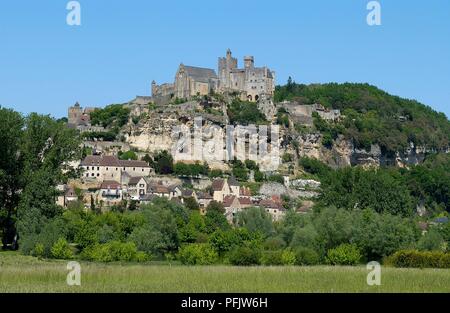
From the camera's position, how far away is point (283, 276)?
31.9m

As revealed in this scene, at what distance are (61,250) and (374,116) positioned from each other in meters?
122

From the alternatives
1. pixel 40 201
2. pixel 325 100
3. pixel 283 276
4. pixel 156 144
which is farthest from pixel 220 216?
pixel 325 100

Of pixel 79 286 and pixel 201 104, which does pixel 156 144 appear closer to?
pixel 201 104

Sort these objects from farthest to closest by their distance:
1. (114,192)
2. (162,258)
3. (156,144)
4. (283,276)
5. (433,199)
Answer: (433,199) < (156,144) < (114,192) < (162,258) < (283,276)

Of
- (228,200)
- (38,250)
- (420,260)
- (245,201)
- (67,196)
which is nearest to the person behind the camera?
(420,260)

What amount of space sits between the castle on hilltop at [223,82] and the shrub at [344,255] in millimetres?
80079

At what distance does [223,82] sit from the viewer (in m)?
138

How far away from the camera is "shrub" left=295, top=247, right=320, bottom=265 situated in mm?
46491

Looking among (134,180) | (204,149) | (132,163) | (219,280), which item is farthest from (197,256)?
(204,149)

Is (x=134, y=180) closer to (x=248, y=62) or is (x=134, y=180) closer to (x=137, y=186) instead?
(x=137, y=186)

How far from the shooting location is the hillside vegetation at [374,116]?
14750cm

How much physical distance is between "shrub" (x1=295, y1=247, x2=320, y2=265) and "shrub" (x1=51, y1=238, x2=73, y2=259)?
1368 centimetres

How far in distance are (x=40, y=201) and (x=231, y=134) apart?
62.9 metres

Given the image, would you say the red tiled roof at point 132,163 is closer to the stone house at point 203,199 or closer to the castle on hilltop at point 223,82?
the stone house at point 203,199
